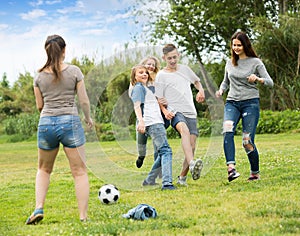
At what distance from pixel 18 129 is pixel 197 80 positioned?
1569cm

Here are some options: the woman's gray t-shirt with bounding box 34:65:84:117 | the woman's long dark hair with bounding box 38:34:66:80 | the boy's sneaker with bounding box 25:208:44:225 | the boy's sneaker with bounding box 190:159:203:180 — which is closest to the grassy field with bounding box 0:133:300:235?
the boy's sneaker with bounding box 25:208:44:225

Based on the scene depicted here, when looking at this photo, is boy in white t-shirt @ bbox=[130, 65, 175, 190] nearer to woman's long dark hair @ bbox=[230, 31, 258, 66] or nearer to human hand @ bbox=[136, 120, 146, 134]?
human hand @ bbox=[136, 120, 146, 134]

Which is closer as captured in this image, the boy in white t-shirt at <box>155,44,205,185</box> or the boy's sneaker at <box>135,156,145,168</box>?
the boy in white t-shirt at <box>155,44,205,185</box>

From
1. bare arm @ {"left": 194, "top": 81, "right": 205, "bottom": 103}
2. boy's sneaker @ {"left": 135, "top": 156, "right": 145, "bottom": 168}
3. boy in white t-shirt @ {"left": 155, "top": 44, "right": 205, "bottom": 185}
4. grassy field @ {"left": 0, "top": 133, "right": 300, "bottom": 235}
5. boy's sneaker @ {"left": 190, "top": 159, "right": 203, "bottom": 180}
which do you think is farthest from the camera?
boy's sneaker @ {"left": 135, "top": 156, "right": 145, "bottom": 168}

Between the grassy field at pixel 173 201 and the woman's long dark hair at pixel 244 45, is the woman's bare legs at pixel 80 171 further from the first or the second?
the woman's long dark hair at pixel 244 45

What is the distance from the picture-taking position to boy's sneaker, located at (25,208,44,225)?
5.23 metres

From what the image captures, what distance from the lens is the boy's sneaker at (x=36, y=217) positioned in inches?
206

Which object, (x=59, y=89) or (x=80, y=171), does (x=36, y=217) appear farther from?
(x=59, y=89)

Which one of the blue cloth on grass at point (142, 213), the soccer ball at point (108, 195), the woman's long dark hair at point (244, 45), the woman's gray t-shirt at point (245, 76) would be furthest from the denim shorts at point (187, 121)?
the blue cloth on grass at point (142, 213)

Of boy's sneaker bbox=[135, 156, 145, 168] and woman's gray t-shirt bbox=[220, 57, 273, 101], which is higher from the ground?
woman's gray t-shirt bbox=[220, 57, 273, 101]

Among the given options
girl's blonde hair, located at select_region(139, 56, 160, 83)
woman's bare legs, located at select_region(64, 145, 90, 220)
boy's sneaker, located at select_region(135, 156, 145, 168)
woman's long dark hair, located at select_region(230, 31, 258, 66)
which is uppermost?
woman's long dark hair, located at select_region(230, 31, 258, 66)

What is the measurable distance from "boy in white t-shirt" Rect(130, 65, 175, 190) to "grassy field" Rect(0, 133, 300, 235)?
30cm

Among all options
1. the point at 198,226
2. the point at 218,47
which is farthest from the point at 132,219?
the point at 218,47

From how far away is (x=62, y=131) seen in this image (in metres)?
5.05
